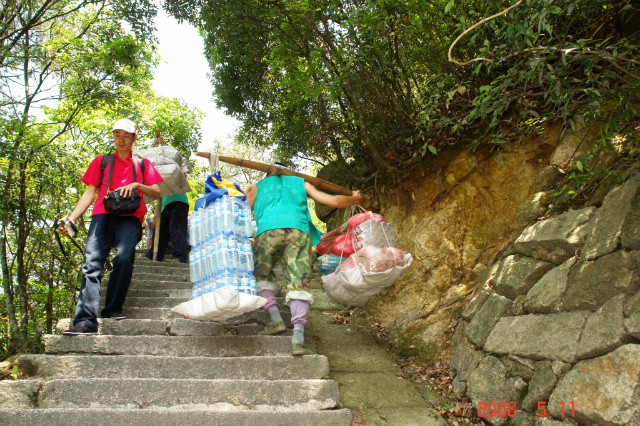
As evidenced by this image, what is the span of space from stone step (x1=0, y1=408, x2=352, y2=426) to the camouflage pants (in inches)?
40.2

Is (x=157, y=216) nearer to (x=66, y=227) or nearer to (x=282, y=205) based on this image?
(x=66, y=227)

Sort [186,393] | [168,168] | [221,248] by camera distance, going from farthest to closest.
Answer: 1. [168,168]
2. [221,248]
3. [186,393]

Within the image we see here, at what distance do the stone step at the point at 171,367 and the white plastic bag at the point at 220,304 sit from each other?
1.43 feet

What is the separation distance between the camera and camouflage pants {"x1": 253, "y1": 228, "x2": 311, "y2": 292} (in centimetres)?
352

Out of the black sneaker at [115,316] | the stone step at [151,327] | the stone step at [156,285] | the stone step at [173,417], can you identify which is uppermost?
the stone step at [156,285]

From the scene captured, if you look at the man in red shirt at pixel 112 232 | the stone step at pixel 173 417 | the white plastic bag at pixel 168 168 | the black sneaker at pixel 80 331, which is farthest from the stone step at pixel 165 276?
the stone step at pixel 173 417

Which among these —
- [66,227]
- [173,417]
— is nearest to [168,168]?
[66,227]

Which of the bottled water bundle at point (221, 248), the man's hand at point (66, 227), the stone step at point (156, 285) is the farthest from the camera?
the stone step at point (156, 285)

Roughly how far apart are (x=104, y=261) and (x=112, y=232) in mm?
275

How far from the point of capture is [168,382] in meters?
2.88

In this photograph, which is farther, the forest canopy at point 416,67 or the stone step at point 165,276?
the stone step at point 165,276

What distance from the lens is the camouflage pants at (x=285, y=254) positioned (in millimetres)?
3520

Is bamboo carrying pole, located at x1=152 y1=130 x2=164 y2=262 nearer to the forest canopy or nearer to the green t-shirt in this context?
the forest canopy

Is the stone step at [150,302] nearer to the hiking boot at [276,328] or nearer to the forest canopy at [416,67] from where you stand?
the hiking boot at [276,328]
